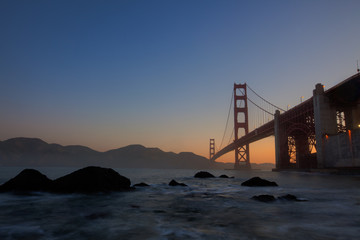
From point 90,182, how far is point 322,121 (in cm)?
3746

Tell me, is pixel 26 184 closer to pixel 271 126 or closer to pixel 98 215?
pixel 98 215

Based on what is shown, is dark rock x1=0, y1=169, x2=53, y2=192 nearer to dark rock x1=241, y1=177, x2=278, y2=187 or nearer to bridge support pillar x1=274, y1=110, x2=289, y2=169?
dark rock x1=241, y1=177, x2=278, y2=187

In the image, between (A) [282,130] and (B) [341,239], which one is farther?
(A) [282,130]

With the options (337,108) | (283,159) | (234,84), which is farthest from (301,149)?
(234,84)

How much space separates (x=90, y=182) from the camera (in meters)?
11.4

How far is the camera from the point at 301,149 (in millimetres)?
57094

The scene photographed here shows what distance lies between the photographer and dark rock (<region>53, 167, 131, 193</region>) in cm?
1108

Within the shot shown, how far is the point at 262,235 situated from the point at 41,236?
3.69 metres

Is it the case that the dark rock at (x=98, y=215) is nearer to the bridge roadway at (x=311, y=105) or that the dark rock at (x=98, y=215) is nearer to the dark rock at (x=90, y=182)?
the dark rock at (x=90, y=182)

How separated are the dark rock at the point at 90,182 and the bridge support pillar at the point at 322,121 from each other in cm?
3500

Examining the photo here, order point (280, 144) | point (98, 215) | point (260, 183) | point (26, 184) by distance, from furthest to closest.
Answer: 1. point (280, 144)
2. point (260, 183)
3. point (26, 184)
4. point (98, 215)

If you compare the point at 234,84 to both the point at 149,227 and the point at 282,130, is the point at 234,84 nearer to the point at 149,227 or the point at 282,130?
the point at 282,130

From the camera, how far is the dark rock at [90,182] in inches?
436

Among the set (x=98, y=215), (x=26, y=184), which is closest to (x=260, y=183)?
(x=98, y=215)
